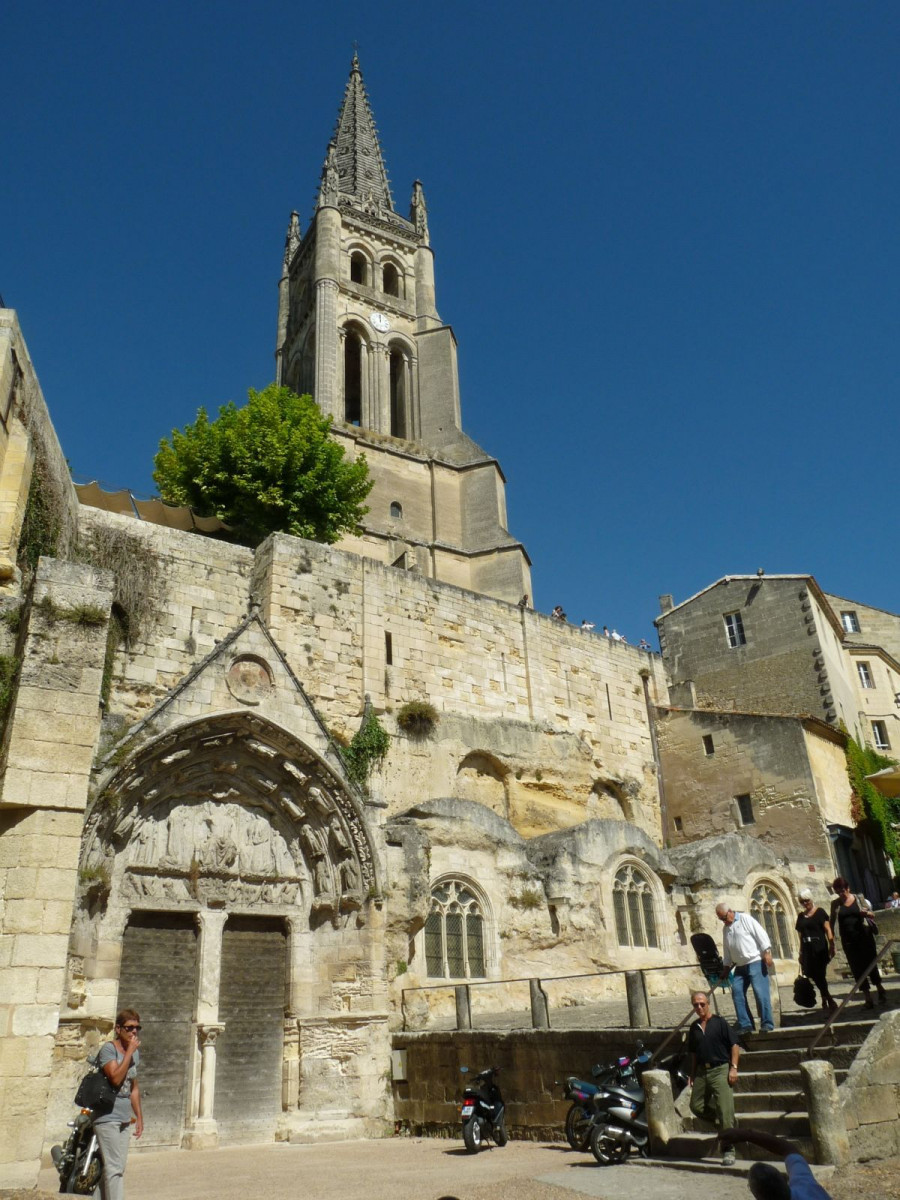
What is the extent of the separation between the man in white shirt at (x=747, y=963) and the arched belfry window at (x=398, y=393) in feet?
99.2

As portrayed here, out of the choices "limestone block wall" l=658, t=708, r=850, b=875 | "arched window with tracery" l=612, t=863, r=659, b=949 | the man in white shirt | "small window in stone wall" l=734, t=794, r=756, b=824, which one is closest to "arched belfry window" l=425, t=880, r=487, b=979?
"arched window with tracery" l=612, t=863, r=659, b=949

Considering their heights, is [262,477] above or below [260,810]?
above

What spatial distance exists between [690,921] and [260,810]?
8575 millimetres

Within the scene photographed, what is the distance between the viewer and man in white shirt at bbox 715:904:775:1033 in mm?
9094

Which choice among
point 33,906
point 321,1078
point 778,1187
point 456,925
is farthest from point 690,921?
point 778,1187

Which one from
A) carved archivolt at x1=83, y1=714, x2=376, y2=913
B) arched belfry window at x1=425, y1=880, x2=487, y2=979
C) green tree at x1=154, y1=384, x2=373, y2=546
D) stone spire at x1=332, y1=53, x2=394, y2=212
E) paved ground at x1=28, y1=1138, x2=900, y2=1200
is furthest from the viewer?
stone spire at x1=332, y1=53, x2=394, y2=212

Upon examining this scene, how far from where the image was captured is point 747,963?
9336 mm

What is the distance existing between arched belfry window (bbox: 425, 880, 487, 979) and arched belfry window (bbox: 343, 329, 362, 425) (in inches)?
1063

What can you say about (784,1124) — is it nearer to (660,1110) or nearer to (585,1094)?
(660,1110)

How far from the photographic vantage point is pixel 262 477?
23.2m

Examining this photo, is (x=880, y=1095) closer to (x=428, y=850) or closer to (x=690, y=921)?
(x=428, y=850)

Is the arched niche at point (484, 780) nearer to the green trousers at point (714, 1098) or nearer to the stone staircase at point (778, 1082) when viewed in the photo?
the stone staircase at point (778, 1082)

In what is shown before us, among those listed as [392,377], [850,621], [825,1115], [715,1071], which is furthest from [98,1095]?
[392,377]

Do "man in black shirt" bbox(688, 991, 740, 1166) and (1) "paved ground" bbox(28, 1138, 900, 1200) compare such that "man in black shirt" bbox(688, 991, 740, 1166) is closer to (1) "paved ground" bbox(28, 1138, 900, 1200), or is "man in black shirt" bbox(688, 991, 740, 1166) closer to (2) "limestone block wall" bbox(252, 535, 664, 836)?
(1) "paved ground" bbox(28, 1138, 900, 1200)
